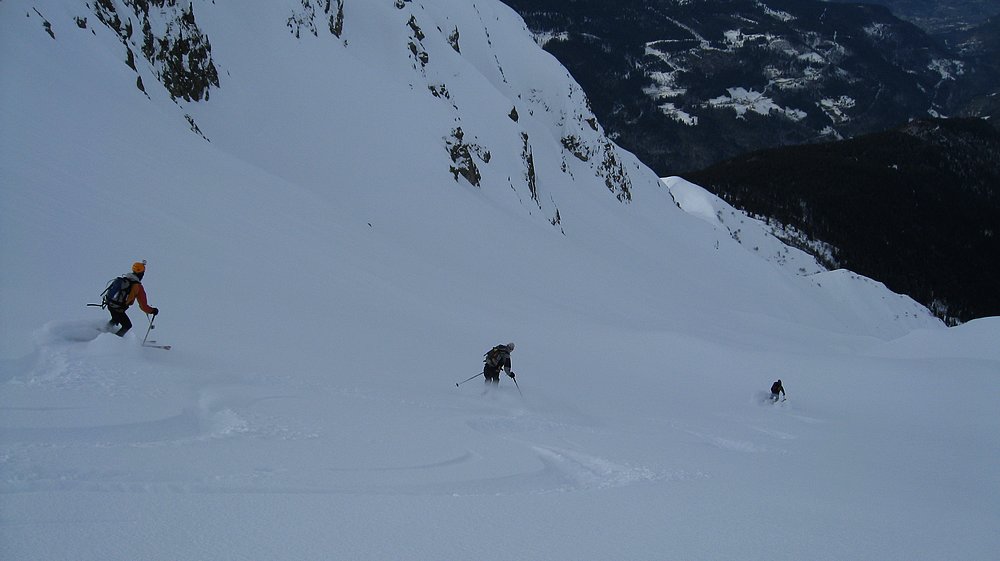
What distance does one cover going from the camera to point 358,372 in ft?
30.7

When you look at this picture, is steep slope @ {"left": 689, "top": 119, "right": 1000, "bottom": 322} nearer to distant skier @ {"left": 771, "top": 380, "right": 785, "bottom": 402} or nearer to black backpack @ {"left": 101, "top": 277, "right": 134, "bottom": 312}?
distant skier @ {"left": 771, "top": 380, "right": 785, "bottom": 402}

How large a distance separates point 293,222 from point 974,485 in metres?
16.7

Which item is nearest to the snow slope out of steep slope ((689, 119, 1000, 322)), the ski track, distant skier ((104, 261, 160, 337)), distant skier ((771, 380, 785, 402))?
the ski track

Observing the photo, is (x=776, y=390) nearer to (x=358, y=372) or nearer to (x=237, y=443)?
(x=358, y=372)

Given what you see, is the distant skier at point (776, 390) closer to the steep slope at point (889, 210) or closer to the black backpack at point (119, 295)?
the black backpack at point (119, 295)

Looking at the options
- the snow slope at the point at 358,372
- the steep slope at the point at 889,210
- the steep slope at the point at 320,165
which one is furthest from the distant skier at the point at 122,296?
the steep slope at the point at 889,210

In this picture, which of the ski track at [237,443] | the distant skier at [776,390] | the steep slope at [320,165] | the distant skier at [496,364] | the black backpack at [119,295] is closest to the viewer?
the ski track at [237,443]

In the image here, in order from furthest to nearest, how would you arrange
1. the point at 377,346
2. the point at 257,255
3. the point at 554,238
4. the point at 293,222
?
the point at 554,238
the point at 293,222
the point at 257,255
the point at 377,346

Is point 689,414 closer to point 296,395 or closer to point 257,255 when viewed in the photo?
point 296,395

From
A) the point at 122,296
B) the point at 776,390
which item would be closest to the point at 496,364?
the point at 122,296

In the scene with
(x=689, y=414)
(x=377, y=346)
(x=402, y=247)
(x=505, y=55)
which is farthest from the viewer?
(x=505, y=55)

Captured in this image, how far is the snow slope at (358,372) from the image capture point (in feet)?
12.3

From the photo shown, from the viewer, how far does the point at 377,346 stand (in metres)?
11.5

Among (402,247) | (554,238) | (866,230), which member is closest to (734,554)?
(402,247)
